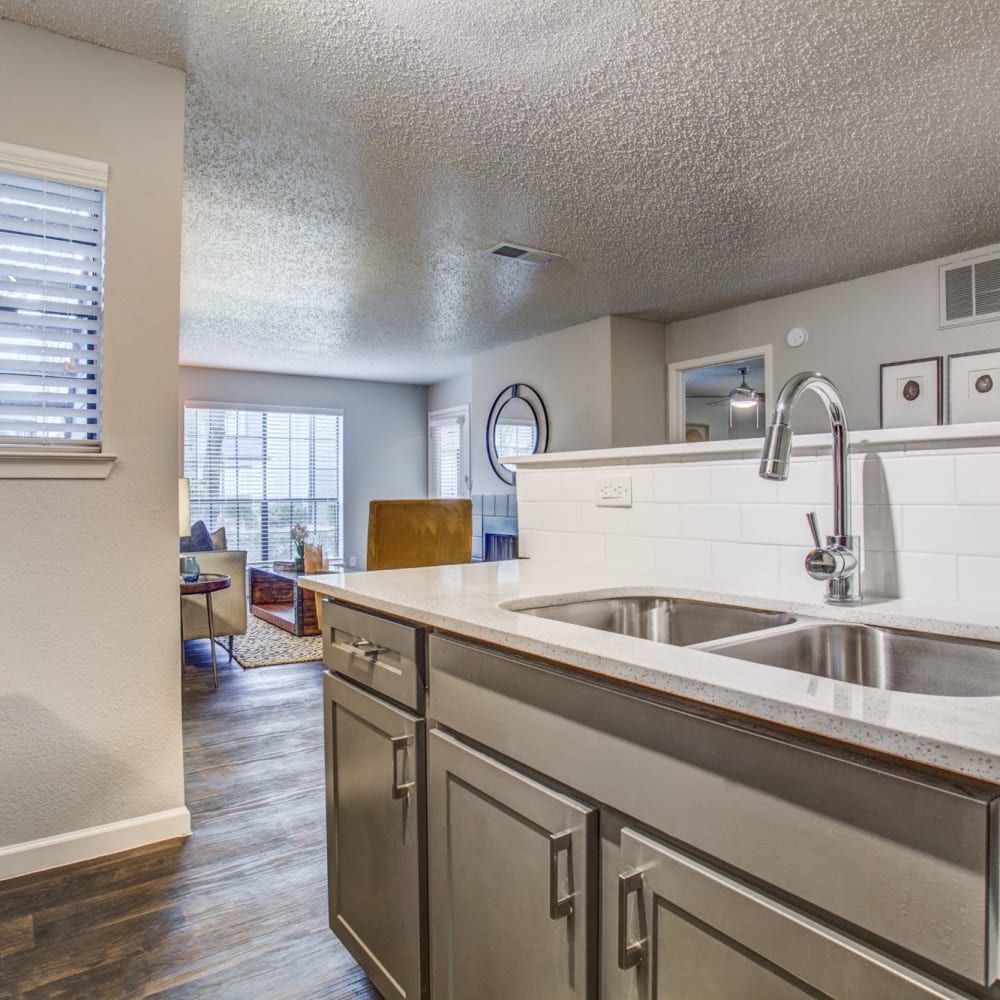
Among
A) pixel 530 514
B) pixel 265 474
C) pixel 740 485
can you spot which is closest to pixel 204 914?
pixel 530 514

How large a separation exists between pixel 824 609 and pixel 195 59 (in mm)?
2328

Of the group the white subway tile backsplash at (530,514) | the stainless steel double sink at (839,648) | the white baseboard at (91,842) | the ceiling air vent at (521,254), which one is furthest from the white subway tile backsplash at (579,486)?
the ceiling air vent at (521,254)

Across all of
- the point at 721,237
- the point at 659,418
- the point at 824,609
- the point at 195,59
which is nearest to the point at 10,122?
the point at 195,59

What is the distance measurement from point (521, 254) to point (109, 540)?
2.62 m

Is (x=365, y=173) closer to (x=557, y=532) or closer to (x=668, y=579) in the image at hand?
(x=557, y=532)

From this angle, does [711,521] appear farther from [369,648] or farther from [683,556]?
[369,648]

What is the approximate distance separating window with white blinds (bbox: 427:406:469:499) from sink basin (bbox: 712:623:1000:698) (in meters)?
6.42

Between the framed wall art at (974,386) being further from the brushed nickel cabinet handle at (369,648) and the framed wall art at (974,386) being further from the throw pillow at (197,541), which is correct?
the throw pillow at (197,541)

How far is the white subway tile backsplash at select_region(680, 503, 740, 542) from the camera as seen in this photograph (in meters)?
1.50

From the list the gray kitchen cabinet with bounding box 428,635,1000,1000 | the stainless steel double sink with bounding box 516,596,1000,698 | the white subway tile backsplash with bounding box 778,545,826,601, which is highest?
the white subway tile backsplash with bounding box 778,545,826,601

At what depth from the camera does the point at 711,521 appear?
154 cm

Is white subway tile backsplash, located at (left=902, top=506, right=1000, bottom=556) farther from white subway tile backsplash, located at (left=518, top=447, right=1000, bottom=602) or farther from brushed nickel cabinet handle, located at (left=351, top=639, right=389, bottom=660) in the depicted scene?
brushed nickel cabinet handle, located at (left=351, top=639, right=389, bottom=660)

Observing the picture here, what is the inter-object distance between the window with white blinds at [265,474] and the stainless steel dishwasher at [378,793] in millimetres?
5910

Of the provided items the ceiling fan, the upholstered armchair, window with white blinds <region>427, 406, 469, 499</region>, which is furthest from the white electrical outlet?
window with white blinds <region>427, 406, 469, 499</region>
